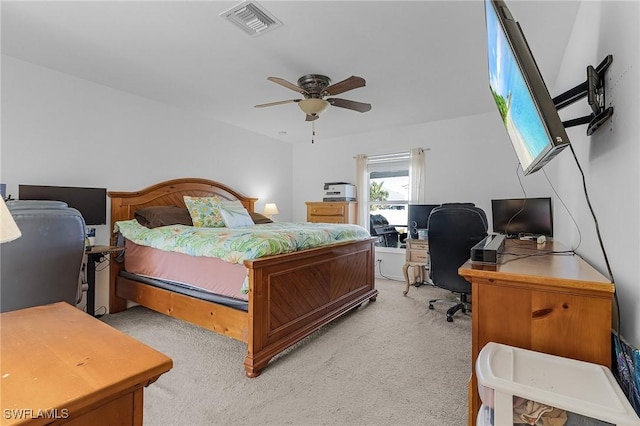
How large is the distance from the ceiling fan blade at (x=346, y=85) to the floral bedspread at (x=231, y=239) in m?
1.26

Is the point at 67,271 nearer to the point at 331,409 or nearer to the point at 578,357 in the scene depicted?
the point at 331,409

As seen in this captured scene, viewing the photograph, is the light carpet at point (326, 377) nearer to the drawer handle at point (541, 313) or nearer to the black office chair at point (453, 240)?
the black office chair at point (453, 240)

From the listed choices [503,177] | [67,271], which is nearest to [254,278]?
[67,271]

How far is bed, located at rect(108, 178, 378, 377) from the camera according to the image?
82.0 inches

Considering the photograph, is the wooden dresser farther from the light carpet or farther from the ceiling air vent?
the ceiling air vent

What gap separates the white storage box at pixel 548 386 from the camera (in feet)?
2.62

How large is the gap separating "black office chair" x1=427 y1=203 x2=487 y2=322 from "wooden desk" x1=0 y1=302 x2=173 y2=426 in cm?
265

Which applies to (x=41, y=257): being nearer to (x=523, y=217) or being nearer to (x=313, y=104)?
(x=313, y=104)

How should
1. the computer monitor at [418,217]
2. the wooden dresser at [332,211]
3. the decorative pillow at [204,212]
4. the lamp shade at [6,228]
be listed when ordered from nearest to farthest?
the lamp shade at [6,228] < the decorative pillow at [204,212] < the computer monitor at [418,217] < the wooden dresser at [332,211]

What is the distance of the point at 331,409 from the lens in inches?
66.6

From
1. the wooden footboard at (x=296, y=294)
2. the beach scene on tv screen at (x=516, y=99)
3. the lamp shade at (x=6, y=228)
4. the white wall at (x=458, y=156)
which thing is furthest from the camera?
the white wall at (x=458, y=156)

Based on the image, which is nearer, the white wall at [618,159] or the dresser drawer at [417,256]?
the white wall at [618,159]

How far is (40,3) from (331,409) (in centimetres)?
303

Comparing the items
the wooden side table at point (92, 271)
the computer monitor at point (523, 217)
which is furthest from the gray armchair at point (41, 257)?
the computer monitor at point (523, 217)
